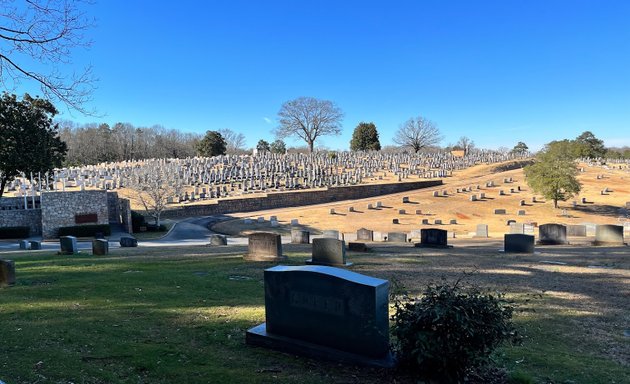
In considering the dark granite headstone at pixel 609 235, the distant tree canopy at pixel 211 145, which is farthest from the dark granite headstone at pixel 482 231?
the distant tree canopy at pixel 211 145

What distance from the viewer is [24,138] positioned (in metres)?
37.0

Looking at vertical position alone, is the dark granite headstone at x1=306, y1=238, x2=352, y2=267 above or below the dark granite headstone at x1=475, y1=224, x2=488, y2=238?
above

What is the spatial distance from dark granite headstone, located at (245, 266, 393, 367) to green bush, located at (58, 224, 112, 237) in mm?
31426

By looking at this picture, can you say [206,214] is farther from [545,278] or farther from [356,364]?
[356,364]

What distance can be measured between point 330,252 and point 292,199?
35.5 metres

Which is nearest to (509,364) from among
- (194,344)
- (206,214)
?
(194,344)

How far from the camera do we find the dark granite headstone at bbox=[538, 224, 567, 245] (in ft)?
71.0

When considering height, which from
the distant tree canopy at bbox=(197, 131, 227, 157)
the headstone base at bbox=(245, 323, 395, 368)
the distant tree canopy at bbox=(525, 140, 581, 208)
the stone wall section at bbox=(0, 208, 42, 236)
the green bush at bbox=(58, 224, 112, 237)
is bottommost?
the headstone base at bbox=(245, 323, 395, 368)

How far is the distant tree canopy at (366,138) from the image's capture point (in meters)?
101

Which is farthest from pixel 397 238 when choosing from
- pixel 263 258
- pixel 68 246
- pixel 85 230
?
pixel 85 230

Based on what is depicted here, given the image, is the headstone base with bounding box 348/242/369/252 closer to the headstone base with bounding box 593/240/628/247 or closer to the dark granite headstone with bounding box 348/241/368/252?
the dark granite headstone with bounding box 348/241/368/252

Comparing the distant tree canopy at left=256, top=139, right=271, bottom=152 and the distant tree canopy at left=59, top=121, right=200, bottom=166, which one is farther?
the distant tree canopy at left=256, top=139, right=271, bottom=152

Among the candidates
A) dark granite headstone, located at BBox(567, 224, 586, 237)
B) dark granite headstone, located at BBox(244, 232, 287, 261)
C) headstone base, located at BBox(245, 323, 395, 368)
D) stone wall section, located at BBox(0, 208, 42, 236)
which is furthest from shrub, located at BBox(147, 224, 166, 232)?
headstone base, located at BBox(245, 323, 395, 368)

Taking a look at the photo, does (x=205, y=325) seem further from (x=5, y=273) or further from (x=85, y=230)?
(x=85, y=230)
